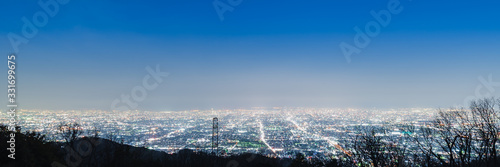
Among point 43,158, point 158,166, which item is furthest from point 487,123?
point 43,158

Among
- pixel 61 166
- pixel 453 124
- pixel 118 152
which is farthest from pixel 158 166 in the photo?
pixel 453 124

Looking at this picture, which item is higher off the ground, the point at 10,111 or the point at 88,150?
the point at 10,111

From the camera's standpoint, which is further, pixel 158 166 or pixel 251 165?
pixel 251 165

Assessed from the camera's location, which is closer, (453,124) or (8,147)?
(8,147)

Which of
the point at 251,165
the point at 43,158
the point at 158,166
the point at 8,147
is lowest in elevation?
the point at 251,165

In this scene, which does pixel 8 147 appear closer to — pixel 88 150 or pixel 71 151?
pixel 71 151

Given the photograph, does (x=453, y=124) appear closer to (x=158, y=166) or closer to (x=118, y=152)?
(x=158, y=166)

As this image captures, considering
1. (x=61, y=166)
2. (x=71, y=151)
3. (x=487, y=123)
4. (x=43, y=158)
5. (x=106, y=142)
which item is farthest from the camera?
(x=487, y=123)

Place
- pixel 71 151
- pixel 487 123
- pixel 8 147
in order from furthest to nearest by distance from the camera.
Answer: pixel 487 123, pixel 71 151, pixel 8 147

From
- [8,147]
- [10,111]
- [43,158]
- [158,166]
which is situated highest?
[10,111]
